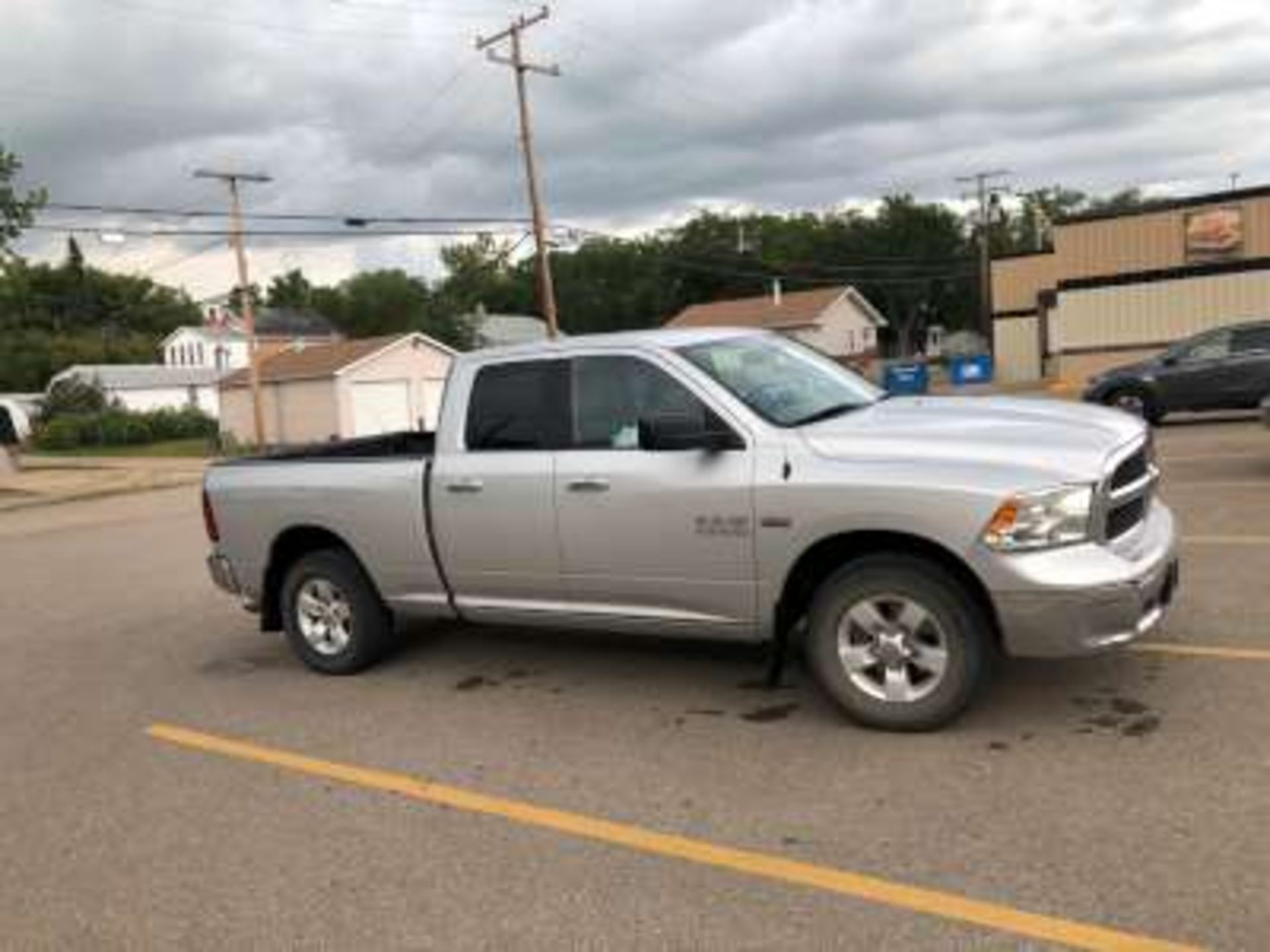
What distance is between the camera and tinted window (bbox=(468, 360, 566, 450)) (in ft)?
21.5

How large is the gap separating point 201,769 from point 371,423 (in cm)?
4533

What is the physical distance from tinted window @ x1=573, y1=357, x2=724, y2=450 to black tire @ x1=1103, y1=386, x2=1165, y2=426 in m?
15.3

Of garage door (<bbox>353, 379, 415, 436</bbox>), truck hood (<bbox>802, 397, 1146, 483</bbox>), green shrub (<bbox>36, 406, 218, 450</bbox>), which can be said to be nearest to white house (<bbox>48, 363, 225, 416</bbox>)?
green shrub (<bbox>36, 406, 218, 450</bbox>)

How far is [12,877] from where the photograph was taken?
188 inches

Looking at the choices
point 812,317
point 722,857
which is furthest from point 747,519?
point 812,317

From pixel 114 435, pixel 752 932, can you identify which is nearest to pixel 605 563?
pixel 752 932

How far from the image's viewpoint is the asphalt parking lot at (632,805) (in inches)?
157

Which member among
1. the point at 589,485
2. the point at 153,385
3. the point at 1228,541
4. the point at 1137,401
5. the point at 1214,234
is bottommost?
the point at 1228,541

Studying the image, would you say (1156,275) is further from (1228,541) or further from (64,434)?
(64,434)

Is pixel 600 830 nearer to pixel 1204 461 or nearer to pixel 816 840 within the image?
pixel 816 840

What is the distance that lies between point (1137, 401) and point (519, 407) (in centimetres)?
1583

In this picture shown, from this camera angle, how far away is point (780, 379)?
6367 millimetres

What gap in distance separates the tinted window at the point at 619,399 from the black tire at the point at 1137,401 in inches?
602

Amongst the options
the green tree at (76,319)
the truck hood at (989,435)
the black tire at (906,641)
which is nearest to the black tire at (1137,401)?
the truck hood at (989,435)
